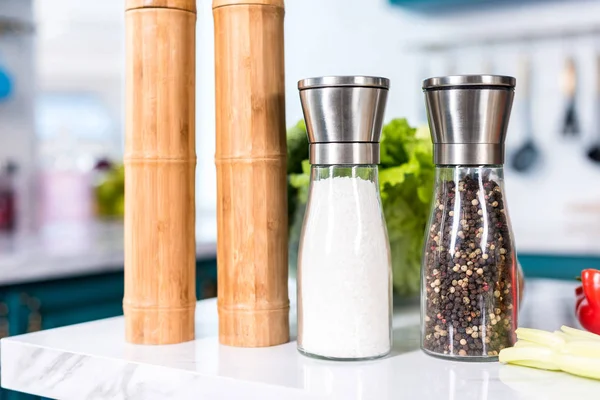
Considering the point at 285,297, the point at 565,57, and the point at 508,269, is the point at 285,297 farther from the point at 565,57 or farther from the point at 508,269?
the point at 565,57

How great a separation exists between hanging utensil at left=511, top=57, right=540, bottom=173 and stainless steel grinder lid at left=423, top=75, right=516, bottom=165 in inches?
96.9

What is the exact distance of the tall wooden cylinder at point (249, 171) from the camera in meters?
0.88

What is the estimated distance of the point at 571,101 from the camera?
307cm

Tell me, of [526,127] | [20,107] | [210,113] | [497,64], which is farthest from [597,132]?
[20,107]

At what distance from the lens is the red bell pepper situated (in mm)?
936

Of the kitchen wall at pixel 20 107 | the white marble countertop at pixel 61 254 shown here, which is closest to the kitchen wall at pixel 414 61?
the kitchen wall at pixel 20 107

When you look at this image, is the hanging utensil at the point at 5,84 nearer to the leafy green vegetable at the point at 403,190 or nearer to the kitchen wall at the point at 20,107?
the kitchen wall at the point at 20,107

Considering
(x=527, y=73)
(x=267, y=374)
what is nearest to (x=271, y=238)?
(x=267, y=374)

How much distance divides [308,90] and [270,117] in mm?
109

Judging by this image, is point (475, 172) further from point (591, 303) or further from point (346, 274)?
point (591, 303)

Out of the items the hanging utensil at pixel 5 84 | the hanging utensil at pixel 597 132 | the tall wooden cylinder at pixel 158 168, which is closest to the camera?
the tall wooden cylinder at pixel 158 168

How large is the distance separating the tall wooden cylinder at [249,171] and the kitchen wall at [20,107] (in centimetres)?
210

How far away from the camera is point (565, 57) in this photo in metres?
3.10

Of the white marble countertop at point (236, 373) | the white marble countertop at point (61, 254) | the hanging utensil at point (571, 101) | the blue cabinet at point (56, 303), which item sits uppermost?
the hanging utensil at point (571, 101)
